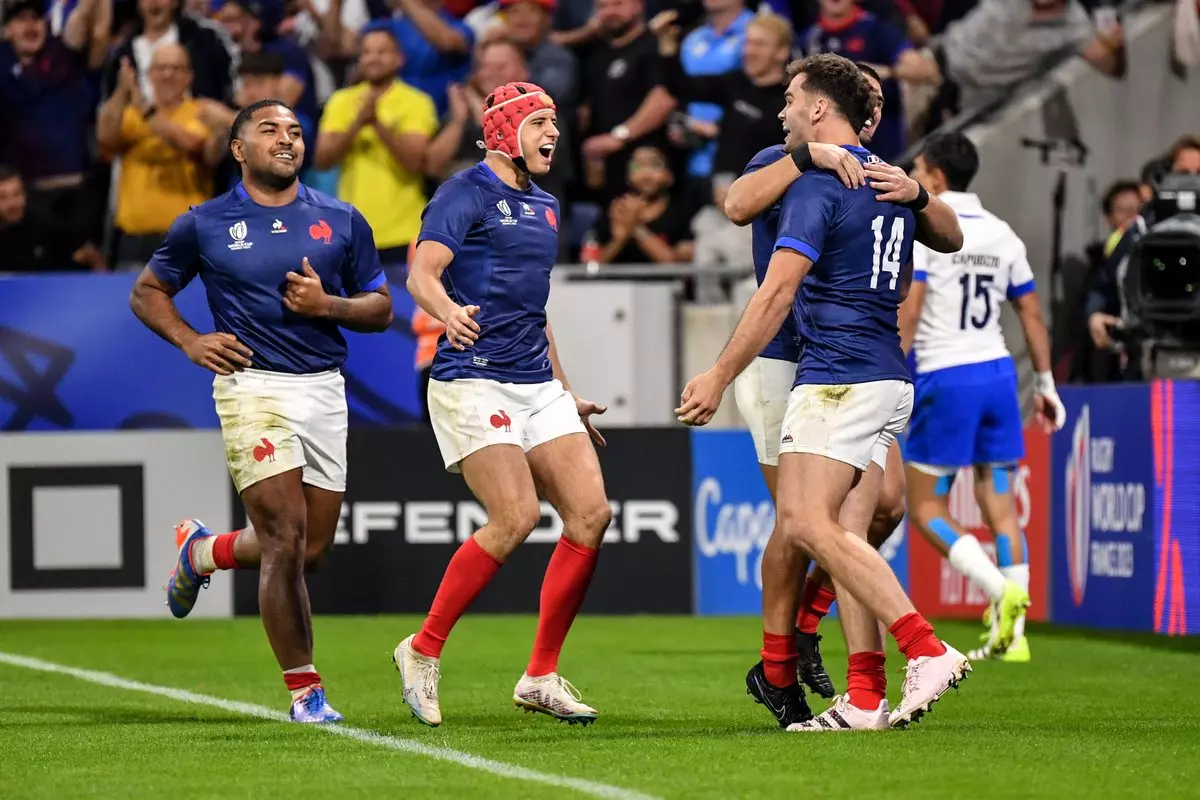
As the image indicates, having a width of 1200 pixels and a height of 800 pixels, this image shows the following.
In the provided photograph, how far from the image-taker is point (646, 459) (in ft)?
45.4

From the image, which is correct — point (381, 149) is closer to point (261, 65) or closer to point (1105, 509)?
point (261, 65)

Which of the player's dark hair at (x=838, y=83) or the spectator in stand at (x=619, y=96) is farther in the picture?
the spectator in stand at (x=619, y=96)

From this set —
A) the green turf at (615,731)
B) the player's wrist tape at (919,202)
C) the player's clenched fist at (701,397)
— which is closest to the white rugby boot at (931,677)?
the green turf at (615,731)

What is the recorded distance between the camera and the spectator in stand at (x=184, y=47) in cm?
1570

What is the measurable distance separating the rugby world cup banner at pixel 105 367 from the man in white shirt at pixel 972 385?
4.30 meters

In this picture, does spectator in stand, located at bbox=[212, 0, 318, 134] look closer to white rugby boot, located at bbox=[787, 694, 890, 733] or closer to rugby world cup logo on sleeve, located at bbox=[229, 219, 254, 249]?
rugby world cup logo on sleeve, located at bbox=[229, 219, 254, 249]

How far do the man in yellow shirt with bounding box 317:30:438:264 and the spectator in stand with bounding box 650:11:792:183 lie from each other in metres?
2.08

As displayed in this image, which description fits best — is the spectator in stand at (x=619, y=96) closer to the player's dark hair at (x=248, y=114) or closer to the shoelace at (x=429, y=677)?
the player's dark hair at (x=248, y=114)

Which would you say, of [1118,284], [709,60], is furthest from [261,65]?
[1118,284]

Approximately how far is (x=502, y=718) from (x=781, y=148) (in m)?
2.42

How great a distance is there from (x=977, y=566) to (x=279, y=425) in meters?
4.07

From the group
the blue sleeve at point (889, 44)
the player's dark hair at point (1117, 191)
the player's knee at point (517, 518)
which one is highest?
the blue sleeve at point (889, 44)

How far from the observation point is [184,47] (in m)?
15.8

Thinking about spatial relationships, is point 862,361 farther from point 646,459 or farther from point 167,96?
point 167,96
